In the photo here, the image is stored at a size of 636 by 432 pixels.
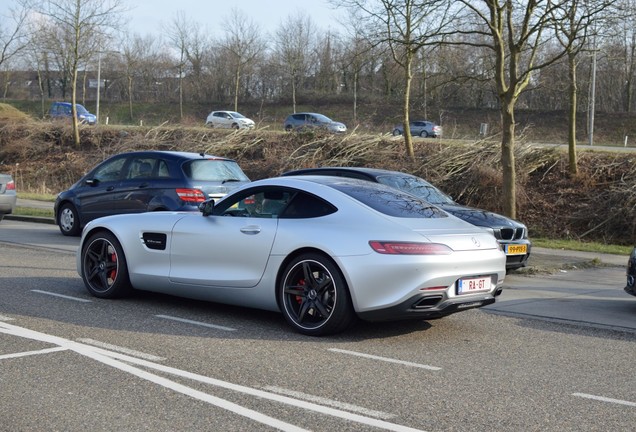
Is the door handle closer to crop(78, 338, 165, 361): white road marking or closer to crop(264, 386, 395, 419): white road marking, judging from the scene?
crop(78, 338, 165, 361): white road marking

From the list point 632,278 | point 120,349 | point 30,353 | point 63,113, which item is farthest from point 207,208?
point 63,113

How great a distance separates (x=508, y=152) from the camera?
15.5 meters

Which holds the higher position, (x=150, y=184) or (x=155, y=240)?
(x=150, y=184)

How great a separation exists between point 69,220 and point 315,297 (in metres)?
10.6

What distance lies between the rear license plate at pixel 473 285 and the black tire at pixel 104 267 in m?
3.74

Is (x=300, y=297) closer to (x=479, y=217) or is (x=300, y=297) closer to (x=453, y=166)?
(x=479, y=217)

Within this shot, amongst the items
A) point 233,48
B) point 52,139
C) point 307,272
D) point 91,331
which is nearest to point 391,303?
point 307,272

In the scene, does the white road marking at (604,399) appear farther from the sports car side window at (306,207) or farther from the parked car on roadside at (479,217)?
the parked car on roadside at (479,217)

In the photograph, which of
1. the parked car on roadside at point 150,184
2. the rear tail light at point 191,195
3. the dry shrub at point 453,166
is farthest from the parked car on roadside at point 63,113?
the rear tail light at point 191,195

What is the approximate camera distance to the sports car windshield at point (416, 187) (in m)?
12.8

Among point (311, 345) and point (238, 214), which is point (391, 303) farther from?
point (238, 214)

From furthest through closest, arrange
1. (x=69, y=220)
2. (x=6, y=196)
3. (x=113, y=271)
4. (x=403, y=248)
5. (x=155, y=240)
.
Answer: (x=6, y=196) → (x=69, y=220) → (x=113, y=271) → (x=155, y=240) → (x=403, y=248)

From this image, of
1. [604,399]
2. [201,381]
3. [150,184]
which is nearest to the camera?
[604,399]

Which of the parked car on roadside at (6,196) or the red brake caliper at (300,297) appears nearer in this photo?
the red brake caliper at (300,297)
